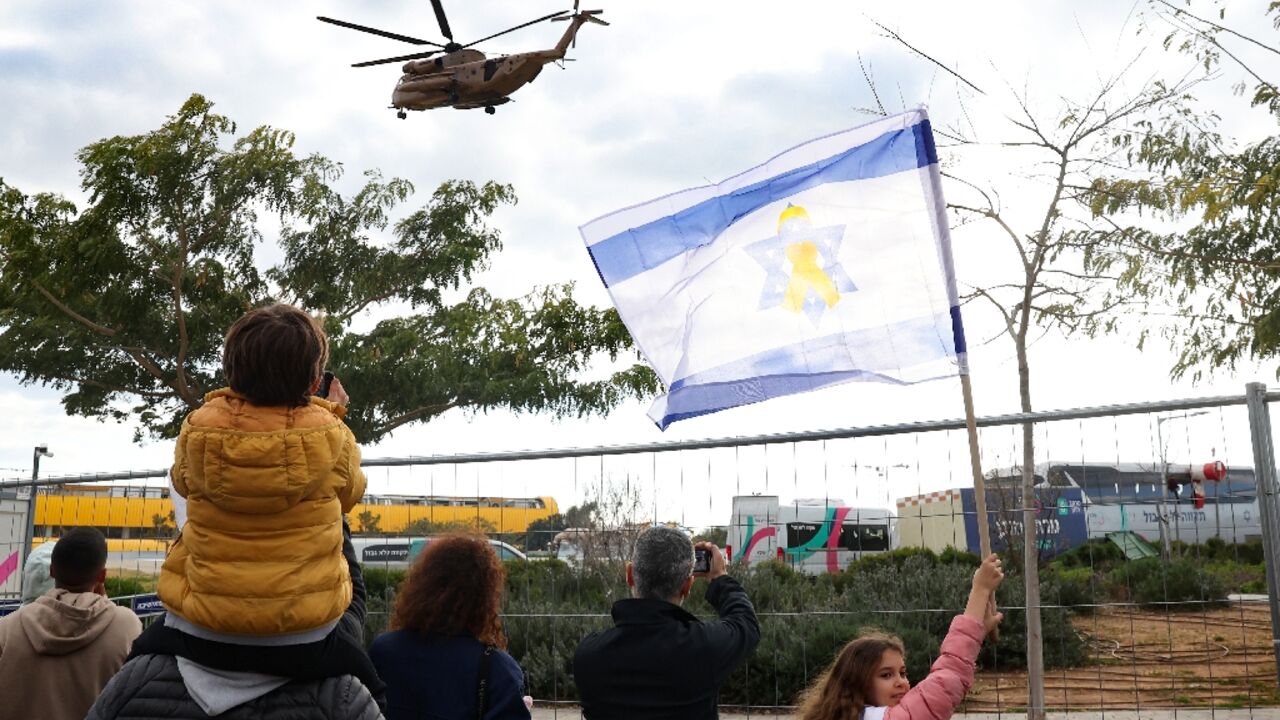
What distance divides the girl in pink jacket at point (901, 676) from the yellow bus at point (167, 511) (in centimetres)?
264

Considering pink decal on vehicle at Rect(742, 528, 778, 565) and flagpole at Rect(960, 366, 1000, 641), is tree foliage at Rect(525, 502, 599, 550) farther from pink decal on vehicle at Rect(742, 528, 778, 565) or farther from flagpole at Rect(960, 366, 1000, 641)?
flagpole at Rect(960, 366, 1000, 641)

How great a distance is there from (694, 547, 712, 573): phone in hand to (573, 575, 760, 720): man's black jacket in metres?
0.33

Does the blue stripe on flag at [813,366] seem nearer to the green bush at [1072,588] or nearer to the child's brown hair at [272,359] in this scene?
the green bush at [1072,588]

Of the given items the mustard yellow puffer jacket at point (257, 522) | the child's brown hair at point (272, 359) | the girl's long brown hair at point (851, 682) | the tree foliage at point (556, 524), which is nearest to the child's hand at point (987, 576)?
the girl's long brown hair at point (851, 682)

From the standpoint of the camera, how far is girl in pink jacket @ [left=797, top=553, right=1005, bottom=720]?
3480mm

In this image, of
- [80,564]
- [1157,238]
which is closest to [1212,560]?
[80,564]

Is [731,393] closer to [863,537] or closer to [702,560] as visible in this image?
[702,560]

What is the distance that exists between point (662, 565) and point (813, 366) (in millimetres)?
1164

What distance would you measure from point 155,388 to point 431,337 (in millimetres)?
6158

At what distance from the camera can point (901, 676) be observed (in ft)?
12.8

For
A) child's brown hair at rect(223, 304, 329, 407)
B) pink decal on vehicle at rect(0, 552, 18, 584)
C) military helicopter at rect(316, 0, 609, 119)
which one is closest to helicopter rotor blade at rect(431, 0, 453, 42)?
military helicopter at rect(316, 0, 609, 119)

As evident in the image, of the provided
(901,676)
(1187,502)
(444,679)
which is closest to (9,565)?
(444,679)

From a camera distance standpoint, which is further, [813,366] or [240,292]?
[240,292]

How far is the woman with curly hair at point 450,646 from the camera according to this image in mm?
3744
